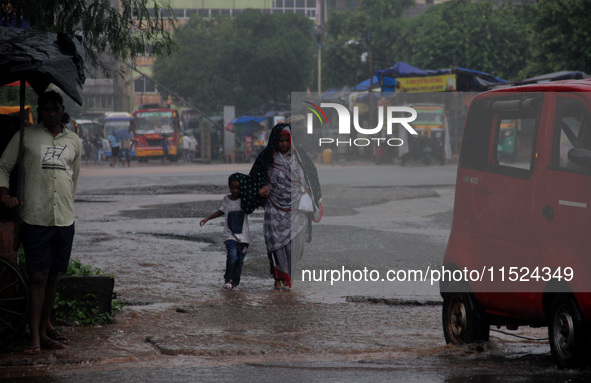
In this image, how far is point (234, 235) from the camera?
988 centimetres

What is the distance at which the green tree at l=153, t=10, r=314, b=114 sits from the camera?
66.9 metres

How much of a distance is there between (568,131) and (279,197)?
453 cm

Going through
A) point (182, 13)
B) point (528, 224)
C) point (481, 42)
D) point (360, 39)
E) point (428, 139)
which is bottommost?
point (528, 224)

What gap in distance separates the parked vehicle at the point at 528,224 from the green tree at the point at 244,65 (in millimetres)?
60373

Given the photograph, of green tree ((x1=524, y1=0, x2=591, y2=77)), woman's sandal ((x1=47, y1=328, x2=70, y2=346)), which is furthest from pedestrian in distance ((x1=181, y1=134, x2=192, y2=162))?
woman's sandal ((x1=47, y1=328, x2=70, y2=346))

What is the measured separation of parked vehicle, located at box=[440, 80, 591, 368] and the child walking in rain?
3505mm

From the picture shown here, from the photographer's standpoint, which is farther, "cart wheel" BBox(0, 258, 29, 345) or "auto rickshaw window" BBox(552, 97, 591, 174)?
"cart wheel" BBox(0, 258, 29, 345)

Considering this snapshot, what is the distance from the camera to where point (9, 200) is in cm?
606

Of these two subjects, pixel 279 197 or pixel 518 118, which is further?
pixel 279 197

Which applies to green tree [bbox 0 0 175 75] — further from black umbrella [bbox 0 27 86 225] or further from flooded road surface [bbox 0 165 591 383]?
flooded road surface [bbox 0 165 591 383]

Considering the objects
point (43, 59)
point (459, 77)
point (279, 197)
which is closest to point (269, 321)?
point (279, 197)

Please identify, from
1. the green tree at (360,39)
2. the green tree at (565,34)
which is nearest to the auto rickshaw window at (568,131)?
the green tree at (565,34)

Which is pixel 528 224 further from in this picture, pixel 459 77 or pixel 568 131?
pixel 459 77

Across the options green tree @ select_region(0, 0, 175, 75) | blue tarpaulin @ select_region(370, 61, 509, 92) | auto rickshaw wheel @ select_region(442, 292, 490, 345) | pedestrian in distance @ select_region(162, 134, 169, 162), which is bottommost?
auto rickshaw wheel @ select_region(442, 292, 490, 345)
